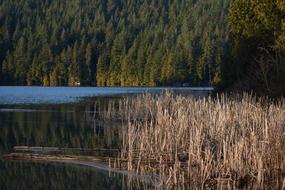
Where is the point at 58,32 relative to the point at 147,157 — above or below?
above

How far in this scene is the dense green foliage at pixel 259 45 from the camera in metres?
26.4

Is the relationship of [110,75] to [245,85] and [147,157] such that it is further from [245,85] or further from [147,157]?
[147,157]

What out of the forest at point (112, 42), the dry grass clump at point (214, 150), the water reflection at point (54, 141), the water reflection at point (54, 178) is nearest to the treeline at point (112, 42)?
the forest at point (112, 42)

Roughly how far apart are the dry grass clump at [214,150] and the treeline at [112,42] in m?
74.3

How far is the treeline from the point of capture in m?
111

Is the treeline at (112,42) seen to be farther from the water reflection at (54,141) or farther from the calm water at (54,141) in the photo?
the water reflection at (54,141)

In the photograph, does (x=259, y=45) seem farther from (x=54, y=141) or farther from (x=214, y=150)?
(x=214, y=150)

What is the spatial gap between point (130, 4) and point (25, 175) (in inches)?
7259

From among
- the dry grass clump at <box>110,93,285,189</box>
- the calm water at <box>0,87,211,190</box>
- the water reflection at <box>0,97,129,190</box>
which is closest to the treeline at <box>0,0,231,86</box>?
the calm water at <box>0,87,211,190</box>

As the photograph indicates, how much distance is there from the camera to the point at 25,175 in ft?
47.7

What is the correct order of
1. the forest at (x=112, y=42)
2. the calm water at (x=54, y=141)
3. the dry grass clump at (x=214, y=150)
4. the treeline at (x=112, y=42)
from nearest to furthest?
the dry grass clump at (x=214, y=150) < the calm water at (x=54, y=141) < the forest at (x=112, y=42) < the treeline at (x=112, y=42)

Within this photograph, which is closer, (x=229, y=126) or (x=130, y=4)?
(x=229, y=126)

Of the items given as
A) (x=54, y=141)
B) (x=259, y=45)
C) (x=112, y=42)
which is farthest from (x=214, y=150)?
(x=112, y=42)

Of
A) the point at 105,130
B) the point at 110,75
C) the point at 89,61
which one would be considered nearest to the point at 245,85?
the point at 105,130
